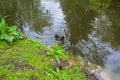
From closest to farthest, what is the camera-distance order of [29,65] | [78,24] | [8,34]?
1. [29,65]
2. [8,34]
3. [78,24]

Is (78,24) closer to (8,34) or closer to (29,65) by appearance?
(8,34)

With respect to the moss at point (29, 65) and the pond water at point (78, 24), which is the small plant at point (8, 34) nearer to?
the moss at point (29, 65)

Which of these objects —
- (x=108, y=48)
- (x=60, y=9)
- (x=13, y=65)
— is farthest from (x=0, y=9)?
(x=13, y=65)

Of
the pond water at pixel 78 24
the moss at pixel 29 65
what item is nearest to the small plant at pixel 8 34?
the moss at pixel 29 65

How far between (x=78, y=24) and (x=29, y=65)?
7.06 m

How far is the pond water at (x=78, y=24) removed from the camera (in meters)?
10.1

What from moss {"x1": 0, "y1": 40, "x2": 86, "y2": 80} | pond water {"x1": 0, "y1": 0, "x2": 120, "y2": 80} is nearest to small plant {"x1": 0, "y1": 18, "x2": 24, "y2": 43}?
moss {"x1": 0, "y1": 40, "x2": 86, "y2": 80}

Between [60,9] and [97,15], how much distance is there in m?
2.98

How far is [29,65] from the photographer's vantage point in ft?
22.3

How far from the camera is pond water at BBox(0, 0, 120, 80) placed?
10061 millimetres

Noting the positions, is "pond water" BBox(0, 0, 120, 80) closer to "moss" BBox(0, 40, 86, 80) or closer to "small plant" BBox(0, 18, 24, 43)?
"moss" BBox(0, 40, 86, 80)

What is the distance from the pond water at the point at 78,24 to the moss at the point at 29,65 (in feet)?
6.69

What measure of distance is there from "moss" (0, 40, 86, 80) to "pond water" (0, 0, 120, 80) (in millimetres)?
2039

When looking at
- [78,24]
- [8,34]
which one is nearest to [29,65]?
[8,34]
